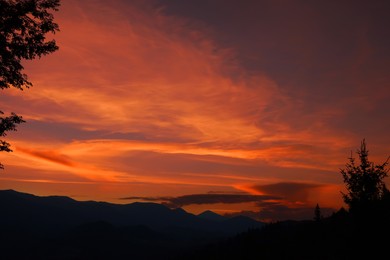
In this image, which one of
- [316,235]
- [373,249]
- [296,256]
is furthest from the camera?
[316,235]

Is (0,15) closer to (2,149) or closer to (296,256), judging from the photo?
(2,149)

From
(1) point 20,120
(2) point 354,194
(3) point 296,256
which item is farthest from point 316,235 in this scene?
(1) point 20,120

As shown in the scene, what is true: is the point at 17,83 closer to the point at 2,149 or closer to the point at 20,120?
the point at 20,120

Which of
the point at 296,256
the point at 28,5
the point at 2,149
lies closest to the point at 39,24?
the point at 28,5

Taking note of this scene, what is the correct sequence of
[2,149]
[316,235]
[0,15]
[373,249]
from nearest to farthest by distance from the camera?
[0,15]
[2,149]
[373,249]
[316,235]

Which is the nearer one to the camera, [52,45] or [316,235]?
[52,45]

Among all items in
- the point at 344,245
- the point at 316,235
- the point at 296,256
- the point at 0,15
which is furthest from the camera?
the point at 316,235

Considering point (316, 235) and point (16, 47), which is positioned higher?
point (16, 47)

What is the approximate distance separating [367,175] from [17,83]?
88.8 feet

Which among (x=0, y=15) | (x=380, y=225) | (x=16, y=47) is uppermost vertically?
(x=0, y=15)

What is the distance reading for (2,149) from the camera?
16.8 metres

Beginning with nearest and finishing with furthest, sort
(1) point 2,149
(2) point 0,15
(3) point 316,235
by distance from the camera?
(2) point 0,15
(1) point 2,149
(3) point 316,235

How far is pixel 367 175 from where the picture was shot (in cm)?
3075

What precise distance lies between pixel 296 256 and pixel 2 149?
166 metres
